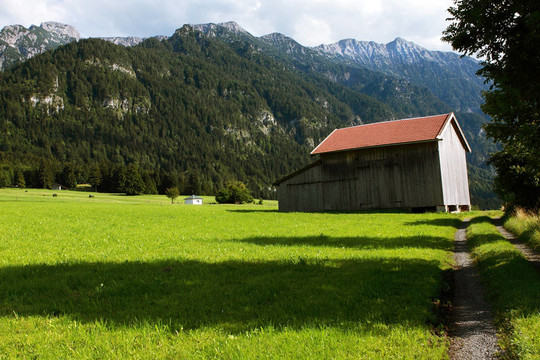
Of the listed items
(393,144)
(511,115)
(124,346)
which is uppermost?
Result: (393,144)

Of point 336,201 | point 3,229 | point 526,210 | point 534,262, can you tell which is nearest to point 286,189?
point 336,201

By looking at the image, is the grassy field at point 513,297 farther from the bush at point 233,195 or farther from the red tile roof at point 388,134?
the bush at point 233,195

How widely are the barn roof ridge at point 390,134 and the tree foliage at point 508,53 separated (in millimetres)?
31351

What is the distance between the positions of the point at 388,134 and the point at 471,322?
4013 centimetres

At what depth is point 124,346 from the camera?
17.2ft

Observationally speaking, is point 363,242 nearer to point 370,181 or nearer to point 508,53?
point 508,53

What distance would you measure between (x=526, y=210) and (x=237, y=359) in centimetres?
2946

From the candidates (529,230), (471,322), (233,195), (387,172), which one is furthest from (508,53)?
(233,195)

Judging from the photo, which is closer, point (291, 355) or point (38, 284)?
point (291, 355)

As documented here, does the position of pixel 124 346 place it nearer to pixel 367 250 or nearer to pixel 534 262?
pixel 367 250

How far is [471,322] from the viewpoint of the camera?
22.0 feet

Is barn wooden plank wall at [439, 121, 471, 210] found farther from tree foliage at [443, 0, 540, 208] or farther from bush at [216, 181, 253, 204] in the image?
bush at [216, 181, 253, 204]

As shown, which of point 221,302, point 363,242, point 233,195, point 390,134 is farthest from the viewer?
point 233,195

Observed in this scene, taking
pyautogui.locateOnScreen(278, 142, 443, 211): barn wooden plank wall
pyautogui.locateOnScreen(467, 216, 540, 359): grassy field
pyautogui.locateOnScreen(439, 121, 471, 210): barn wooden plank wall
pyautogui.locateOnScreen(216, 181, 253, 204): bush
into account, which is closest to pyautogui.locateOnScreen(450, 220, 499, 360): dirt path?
pyautogui.locateOnScreen(467, 216, 540, 359): grassy field
